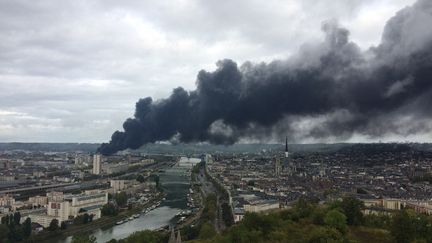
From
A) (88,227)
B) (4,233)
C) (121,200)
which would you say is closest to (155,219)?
(88,227)

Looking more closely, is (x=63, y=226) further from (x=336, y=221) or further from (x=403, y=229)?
(x=403, y=229)

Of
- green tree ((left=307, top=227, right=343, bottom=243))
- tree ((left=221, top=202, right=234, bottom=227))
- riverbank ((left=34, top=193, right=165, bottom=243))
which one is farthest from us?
tree ((left=221, top=202, right=234, bottom=227))

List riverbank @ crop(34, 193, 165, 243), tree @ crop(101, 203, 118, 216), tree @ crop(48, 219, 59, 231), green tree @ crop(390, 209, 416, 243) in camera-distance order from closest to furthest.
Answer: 1. green tree @ crop(390, 209, 416, 243)
2. riverbank @ crop(34, 193, 165, 243)
3. tree @ crop(48, 219, 59, 231)
4. tree @ crop(101, 203, 118, 216)

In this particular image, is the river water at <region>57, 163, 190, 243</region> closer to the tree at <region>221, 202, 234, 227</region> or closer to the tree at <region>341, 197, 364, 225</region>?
the tree at <region>221, 202, 234, 227</region>

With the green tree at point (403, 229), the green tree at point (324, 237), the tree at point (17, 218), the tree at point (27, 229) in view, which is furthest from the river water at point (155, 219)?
the green tree at point (403, 229)

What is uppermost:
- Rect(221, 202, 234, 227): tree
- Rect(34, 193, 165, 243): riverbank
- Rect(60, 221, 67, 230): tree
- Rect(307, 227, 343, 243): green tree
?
Rect(307, 227, 343, 243): green tree

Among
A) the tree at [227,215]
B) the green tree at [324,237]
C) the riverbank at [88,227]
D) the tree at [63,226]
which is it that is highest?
the green tree at [324,237]

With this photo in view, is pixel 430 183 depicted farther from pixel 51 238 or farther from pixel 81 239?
pixel 81 239

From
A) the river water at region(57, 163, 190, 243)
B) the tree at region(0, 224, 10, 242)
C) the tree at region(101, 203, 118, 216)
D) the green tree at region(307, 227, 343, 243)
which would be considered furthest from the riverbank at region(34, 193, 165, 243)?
the green tree at region(307, 227, 343, 243)

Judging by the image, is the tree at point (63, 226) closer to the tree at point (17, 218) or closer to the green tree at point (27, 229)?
the tree at point (17, 218)
